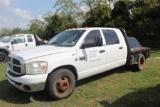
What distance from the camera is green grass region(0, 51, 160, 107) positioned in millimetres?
5201

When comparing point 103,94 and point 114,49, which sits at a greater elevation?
point 114,49

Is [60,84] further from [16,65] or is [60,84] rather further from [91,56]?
[91,56]

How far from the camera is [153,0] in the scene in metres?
17.9

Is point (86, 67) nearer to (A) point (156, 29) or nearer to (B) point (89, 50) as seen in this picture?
Result: (B) point (89, 50)

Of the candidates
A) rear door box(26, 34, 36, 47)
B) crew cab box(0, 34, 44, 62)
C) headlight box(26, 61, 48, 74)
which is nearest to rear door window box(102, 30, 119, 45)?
headlight box(26, 61, 48, 74)

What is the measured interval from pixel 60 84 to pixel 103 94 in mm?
1263

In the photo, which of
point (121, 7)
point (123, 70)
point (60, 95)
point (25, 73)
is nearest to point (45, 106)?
point (60, 95)

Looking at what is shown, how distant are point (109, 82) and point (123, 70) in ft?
5.92

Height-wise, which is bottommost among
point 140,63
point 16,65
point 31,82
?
point 140,63

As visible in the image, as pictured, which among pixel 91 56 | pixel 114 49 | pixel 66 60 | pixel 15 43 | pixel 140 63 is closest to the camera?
pixel 66 60

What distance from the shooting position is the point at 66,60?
5.46 meters

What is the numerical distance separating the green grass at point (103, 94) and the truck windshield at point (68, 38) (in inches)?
54.7

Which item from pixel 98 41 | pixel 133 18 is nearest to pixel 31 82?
pixel 98 41

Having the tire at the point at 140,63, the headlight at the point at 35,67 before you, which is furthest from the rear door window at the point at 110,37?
the headlight at the point at 35,67
